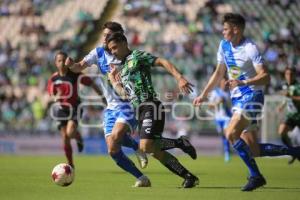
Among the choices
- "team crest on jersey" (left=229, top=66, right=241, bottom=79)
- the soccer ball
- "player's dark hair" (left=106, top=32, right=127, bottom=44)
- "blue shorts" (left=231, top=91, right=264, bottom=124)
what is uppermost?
"player's dark hair" (left=106, top=32, right=127, bottom=44)

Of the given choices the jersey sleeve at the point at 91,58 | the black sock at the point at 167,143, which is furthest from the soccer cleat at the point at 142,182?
the jersey sleeve at the point at 91,58

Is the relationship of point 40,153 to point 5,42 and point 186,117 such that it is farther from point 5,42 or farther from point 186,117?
point 5,42

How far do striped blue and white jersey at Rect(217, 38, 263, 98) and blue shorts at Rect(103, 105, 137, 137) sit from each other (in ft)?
5.27

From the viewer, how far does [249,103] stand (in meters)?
10.3

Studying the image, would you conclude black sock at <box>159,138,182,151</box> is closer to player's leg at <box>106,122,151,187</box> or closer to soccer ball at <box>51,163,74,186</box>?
player's leg at <box>106,122,151,187</box>

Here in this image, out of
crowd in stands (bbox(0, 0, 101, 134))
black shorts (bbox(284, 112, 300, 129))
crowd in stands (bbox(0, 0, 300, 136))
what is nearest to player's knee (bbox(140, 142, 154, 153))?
black shorts (bbox(284, 112, 300, 129))

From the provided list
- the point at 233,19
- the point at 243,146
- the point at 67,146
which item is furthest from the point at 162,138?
the point at 67,146

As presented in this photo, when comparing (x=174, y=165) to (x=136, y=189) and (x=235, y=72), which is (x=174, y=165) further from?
(x=235, y=72)

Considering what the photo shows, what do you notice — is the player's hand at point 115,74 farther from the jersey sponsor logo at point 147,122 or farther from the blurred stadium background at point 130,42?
the blurred stadium background at point 130,42

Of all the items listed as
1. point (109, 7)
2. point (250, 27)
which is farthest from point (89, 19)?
point (250, 27)

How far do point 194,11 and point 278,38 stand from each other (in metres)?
3.78

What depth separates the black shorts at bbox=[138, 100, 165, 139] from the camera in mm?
10219

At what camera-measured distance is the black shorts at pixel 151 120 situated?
33.5ft

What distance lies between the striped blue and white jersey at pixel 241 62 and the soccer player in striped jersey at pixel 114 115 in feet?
5.19
